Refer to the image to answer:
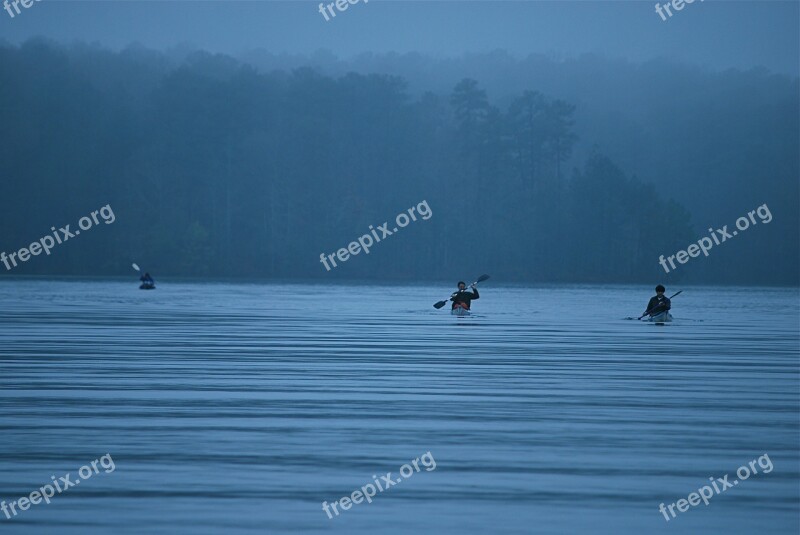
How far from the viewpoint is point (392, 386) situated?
1986cm

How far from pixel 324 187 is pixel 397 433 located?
136m

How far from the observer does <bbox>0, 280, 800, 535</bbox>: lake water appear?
1078 cm

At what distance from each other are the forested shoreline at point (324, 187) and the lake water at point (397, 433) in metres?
108

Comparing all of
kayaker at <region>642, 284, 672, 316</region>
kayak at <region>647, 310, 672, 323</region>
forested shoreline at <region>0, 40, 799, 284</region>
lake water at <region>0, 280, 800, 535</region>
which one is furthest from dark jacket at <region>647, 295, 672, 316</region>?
forested shoreline at <region>0, 40, 799, 284</region>

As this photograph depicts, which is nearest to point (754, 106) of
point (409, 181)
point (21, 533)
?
point (409, 181)

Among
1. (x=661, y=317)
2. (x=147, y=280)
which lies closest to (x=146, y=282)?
(x=147, y=280)

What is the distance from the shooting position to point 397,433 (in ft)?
48.3

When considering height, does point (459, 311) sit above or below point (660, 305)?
above

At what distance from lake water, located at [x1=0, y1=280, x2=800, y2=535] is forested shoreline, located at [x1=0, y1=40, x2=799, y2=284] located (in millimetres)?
107864

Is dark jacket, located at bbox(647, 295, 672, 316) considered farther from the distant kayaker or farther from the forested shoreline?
the forested shoreline

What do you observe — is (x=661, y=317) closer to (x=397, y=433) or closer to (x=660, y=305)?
(x=660, y=305)

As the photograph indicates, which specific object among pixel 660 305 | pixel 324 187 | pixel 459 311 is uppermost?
pixel 324 187

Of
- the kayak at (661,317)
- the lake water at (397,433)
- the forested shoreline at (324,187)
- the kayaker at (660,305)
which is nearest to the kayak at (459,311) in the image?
the kayaker at (660,305)

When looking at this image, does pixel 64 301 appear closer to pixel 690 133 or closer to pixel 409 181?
pixel 409 181
